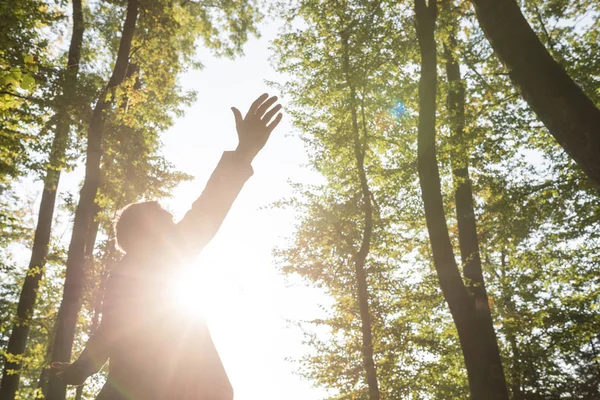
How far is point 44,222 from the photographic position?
13.3 meters

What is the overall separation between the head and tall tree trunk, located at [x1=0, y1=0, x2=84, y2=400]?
8.78 meters

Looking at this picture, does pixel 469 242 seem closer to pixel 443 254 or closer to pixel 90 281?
pixel 443 254

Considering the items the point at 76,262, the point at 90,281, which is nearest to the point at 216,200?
the point at 76,262

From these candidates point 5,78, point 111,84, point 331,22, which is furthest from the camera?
point 331,22

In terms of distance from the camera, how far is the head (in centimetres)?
133

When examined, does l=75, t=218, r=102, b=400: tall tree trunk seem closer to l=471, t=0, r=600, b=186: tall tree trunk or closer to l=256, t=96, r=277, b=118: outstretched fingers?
l=471, t=0, r=600, b=186: tall tree trunk

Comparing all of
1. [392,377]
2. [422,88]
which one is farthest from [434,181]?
[392,377]

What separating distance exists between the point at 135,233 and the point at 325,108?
42.4 ft

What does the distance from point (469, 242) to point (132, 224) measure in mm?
12362

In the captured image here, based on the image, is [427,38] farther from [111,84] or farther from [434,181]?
[111,84]

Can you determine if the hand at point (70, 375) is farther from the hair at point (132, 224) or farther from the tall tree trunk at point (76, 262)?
the tall tree trunk at point (76, 262)

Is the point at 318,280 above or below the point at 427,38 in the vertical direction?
below

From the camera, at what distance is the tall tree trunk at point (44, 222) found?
9062 millimetres

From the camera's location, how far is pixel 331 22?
12.4m
